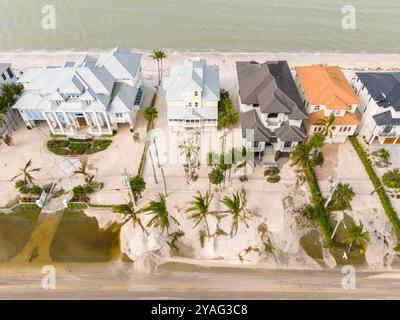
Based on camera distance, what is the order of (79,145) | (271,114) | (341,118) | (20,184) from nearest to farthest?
(20,184) → (271,114) → (341,118) → (79,145)

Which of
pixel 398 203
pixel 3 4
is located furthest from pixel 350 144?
pixel 3 4

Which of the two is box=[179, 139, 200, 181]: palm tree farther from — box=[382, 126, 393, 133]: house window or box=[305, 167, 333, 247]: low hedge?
box=[382, 126, 393, 133]: house window

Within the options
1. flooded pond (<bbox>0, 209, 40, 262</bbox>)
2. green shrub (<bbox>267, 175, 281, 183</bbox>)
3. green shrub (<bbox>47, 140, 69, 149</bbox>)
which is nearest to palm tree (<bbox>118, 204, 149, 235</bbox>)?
flooded pond (<bbox>0, 209, 40, 262</bbox>)

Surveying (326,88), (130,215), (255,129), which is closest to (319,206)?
(255,129)

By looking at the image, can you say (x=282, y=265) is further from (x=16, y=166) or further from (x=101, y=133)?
(x=16, y=166)

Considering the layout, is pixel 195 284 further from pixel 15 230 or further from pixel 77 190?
pixel 15 230

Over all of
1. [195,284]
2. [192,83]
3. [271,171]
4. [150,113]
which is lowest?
[195,284]

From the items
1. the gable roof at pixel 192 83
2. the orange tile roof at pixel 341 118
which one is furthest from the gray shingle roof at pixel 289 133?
the gable roof at pixel 192 83
